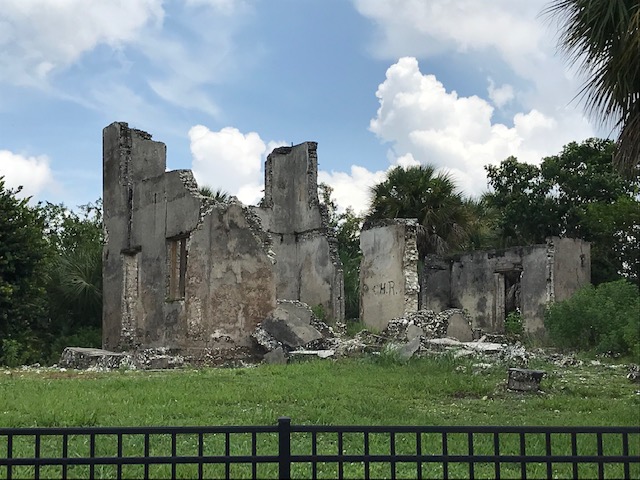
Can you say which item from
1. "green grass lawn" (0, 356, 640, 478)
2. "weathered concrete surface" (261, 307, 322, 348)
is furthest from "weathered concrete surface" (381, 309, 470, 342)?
"green grass lawn" (0, 356, 640, 478)

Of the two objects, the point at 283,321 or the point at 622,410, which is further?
the point at 283,321

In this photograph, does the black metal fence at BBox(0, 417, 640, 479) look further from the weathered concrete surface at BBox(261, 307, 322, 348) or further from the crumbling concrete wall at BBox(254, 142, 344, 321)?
the crumbling concrete wall at BBox(254, 142, 344, 321)

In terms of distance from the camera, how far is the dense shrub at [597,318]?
16.1 meters

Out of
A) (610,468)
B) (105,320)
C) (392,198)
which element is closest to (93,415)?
(610,468)

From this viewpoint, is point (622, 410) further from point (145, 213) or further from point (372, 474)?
point (145, 213)

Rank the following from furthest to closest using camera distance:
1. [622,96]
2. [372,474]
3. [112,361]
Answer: [112,361], [622,96], [372,474]

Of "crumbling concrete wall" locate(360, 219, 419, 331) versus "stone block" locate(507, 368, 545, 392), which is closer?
"stone block" locate(507, 368, 545, 392)

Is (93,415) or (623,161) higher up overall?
(623,161)

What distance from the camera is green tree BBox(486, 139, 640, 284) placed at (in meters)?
30.7

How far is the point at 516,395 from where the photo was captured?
11.2 metres

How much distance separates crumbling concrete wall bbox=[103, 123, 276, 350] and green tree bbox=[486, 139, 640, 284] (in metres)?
14.6

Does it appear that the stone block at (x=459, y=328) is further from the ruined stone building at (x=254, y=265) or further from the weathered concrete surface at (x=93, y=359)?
the weathered concrete surface at (x=93, y=359)

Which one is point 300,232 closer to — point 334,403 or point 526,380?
point 526,380

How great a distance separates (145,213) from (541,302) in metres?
12.3
